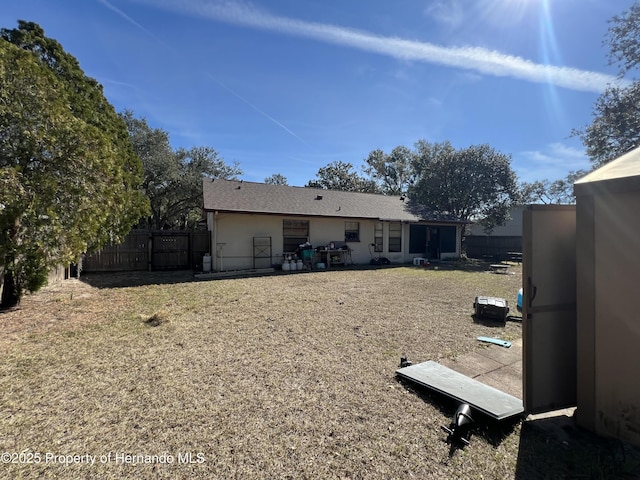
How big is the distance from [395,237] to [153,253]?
11595 mm

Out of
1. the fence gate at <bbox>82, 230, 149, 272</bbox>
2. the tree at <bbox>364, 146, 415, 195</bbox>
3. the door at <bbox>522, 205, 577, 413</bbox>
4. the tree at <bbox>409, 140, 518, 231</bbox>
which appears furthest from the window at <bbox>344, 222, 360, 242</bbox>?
the tree at <bbox>364, 146, 415, 195</bbox>

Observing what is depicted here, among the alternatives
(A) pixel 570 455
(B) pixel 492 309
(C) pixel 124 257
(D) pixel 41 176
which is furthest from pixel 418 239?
(D) pixel 41 176

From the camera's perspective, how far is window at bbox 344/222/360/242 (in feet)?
47.3

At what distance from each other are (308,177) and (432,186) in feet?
56.7

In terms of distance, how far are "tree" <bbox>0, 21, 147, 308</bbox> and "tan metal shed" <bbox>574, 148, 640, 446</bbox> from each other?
22.5ft

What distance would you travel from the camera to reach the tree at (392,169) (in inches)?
1268

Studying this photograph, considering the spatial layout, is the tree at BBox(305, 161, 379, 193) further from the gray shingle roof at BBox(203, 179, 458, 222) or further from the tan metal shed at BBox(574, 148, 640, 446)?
the tan metal shed at BBox(574, 148, 640, 446)

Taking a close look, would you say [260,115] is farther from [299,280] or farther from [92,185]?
[92,185]

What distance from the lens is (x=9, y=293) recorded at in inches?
223

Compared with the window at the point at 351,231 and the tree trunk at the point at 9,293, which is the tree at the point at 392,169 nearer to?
the window at the point at 351,231

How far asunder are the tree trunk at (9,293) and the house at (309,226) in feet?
19.3

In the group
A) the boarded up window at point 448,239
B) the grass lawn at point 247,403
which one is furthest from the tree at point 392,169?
the grass lawn at point 247,403

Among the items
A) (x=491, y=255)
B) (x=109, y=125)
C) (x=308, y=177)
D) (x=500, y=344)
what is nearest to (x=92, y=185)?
(x=109, y=125)

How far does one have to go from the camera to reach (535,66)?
26.2 feet
